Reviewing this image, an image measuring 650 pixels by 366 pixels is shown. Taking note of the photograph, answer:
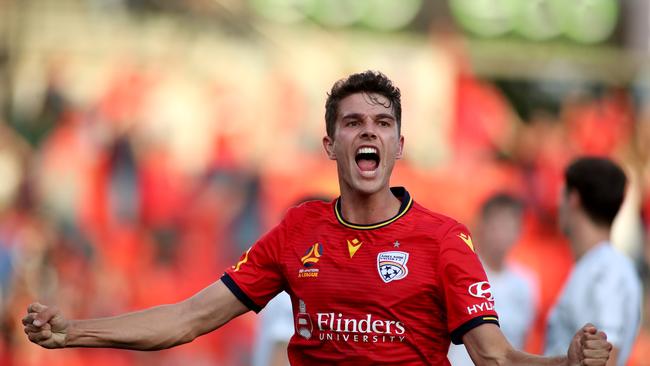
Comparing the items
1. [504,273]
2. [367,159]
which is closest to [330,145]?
[367,159]

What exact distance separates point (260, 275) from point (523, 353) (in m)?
1.21

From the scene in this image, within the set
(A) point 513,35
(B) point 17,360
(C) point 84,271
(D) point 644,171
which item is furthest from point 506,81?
(B) point 17,360

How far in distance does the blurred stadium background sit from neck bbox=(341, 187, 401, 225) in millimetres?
9880

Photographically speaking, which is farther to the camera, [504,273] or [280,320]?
[504,273]

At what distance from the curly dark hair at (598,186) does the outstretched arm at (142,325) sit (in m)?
2.42

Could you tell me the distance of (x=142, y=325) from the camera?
505 centimetres

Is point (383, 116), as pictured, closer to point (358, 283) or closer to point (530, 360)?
point (358, 283)

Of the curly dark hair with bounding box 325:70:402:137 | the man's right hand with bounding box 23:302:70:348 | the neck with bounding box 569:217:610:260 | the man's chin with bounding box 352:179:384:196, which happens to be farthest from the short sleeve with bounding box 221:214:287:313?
the neck with bounding box 569:217:610:260

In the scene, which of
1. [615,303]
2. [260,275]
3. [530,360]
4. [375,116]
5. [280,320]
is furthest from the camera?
[280,320]

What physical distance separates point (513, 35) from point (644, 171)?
2.83 meters

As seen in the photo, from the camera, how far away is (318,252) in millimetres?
4941

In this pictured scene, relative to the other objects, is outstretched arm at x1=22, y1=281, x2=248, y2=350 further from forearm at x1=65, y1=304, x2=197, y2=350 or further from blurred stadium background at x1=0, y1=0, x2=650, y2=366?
blurred stadium background at x1=0, y1=0, x2=650, y2=366

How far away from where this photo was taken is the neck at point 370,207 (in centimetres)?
496

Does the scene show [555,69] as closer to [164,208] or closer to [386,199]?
[164,208]
